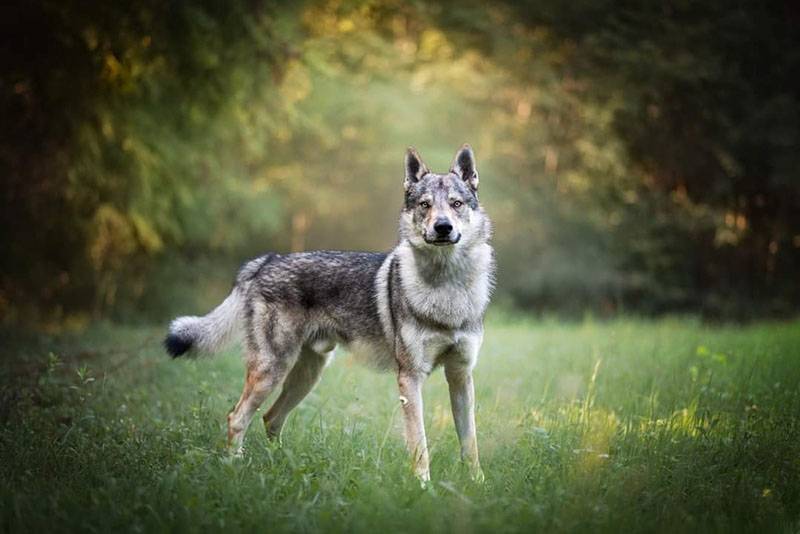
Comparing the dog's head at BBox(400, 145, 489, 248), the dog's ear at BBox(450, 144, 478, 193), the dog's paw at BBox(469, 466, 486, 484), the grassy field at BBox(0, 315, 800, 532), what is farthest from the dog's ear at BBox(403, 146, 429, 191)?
the dog's paw at BBox(469, 466, 486, 484)

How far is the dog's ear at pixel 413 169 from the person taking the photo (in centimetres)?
539

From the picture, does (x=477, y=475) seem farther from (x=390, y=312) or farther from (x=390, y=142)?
(x=390, y=142)

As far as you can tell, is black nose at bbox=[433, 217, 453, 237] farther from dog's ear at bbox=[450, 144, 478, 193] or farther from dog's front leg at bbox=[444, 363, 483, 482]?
dog's front leg at bbox=[444, 363, 483, 482]

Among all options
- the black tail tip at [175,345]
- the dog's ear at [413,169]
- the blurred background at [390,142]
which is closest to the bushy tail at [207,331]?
the black tail tip at [175,345]

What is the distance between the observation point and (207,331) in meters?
5.68

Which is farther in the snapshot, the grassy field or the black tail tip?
the black tail tip

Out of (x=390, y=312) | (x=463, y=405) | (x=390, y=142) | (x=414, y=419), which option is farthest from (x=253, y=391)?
(x=390, y=142)

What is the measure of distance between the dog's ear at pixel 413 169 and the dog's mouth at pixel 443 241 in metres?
0.63

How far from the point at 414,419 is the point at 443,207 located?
58.6 inches

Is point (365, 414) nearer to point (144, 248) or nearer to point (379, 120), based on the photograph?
point (144, 248)

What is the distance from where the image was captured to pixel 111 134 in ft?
35.6

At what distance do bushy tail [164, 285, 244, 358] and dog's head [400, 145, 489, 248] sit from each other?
1.58 metres

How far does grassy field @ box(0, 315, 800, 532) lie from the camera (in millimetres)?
3750

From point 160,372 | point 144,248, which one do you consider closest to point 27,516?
point 160,372
